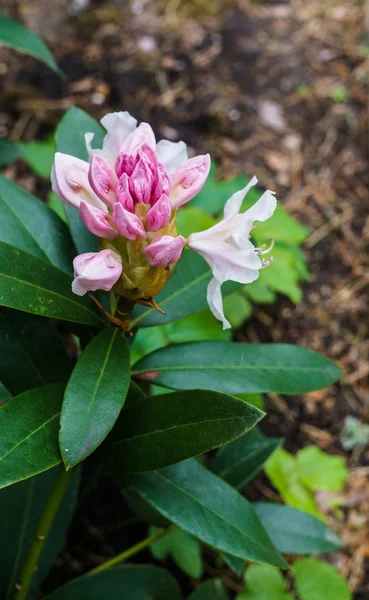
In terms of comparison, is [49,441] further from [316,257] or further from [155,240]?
[316,257]

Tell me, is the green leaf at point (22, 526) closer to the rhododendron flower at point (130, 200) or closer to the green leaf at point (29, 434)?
the green leaf at point (29, 434)

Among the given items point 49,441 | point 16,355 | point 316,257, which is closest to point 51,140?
point 316,257

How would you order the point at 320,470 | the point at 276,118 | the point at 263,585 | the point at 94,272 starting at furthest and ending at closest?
the point at 276,118 → the point at 320,470 → the point at 263,585 → the point at 94,272

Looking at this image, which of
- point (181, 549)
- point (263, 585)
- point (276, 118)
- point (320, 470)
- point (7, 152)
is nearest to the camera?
point (181, 549)

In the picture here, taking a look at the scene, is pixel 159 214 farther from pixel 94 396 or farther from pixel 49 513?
pixel 49 513

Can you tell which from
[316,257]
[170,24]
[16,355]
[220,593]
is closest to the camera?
[16,355]

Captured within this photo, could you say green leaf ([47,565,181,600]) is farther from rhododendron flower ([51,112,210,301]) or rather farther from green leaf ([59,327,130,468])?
rhododendron flower ([51,112,210,301])

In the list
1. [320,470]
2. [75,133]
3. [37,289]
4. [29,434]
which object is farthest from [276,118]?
[29,434]
